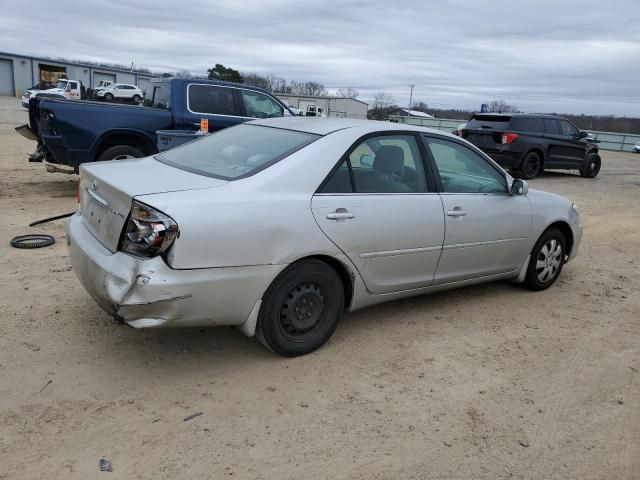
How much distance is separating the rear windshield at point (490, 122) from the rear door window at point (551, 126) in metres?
1.24

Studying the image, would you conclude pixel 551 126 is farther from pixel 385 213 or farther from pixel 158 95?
pixel 385 213

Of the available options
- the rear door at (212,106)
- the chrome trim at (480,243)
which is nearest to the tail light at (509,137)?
the rear door at (212,106)

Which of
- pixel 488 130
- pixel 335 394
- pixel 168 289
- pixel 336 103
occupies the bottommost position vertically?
Result: pixel 335 394

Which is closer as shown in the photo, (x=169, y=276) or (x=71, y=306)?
(x=169, y=276)

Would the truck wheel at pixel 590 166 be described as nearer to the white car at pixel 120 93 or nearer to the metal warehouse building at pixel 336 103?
the white car at pixel 120 93

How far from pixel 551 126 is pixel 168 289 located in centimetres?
1385

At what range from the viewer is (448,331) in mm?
4391

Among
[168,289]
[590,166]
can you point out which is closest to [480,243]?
[168,289]

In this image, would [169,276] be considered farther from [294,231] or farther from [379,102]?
[379,102]

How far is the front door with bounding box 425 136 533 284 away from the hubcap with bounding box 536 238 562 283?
33 cm

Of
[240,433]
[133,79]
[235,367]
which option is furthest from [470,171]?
[133,79]

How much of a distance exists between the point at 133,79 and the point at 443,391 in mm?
69768

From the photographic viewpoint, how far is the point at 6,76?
177 feet

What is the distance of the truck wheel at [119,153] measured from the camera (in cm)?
795
